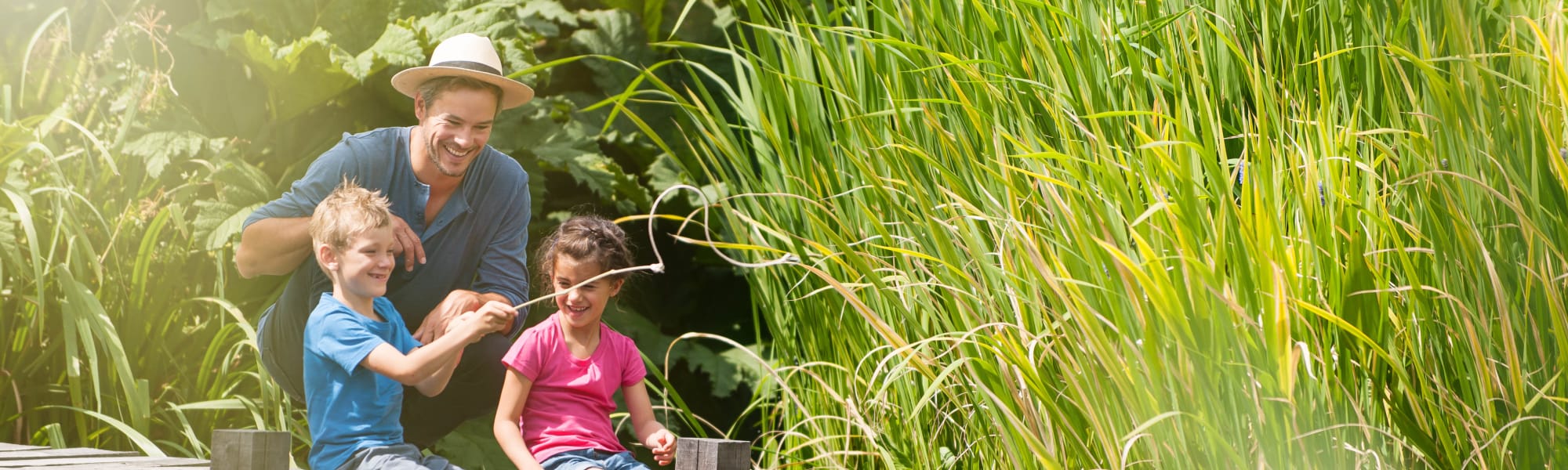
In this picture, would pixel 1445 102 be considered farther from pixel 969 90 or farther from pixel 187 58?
pixel 187 58

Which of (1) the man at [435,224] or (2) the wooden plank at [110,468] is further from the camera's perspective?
(1) the man at [435,224]

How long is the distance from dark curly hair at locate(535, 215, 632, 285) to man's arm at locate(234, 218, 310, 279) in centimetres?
37

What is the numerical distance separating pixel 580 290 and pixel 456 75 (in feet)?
1.29

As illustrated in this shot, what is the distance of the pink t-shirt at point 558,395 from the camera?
1.89 metres

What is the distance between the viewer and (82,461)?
1.84 meters

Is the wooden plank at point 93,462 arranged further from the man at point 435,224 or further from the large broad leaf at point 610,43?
the large broad leaf at point 610,43

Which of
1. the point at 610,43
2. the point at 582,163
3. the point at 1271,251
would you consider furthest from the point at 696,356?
the point at 1271,251

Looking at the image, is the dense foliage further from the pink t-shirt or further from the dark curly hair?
the pink t-shirt

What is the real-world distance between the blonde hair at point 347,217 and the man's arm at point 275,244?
0.05 meters

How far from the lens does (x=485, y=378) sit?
81.4 inches

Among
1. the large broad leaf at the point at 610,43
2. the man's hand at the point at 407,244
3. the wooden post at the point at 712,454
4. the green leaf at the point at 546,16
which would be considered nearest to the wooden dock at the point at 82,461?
the man's hand at the point at 407,244

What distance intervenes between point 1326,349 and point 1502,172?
23 centimetres

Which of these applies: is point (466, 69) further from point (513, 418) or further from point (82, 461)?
point (82, 461)

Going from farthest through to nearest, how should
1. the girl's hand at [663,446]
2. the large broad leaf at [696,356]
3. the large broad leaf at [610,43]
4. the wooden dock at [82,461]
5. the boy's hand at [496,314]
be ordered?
the large broad leaf at [610,43] < the large broad leaf at [696,356] < the girl's hand at [663,446] < the wooden dock at [82,461] < the boy's hand at [496,314]
